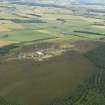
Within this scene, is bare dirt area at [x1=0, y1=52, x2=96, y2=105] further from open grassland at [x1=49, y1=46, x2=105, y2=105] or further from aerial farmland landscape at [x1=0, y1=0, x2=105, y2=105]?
open grassland at [x1=49, y1=46, x2=105, y2=105]

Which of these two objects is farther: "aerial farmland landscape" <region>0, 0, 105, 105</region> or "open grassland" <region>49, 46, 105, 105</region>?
"aerial farmland landscape" <region>0, 0, 105, 105</region>

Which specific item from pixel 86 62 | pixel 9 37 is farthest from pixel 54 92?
pixel 9 37

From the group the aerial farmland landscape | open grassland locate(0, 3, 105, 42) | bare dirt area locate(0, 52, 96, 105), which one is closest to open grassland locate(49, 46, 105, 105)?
the aerial farmland landscape

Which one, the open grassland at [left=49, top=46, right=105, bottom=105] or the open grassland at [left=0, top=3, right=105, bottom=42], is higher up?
the open grassland at [left=49, top=46, right=105, bottom=105]

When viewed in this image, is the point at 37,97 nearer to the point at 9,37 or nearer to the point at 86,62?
the point at 86,62

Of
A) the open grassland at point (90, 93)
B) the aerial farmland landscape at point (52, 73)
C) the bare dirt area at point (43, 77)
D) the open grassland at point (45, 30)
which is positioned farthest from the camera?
the open grassland at point (45, 30)

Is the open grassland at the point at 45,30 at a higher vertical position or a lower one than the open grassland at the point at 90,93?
lower

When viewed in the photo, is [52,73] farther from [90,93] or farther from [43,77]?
[90,93]

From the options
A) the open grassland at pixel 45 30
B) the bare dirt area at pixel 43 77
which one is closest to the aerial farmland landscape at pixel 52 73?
the bare dirt area at pixel 43 77

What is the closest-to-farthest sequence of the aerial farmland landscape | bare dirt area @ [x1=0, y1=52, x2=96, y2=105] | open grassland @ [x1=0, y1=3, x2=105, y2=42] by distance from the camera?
1. the aerial farmland landscape
2. bare dirt area @ [x1=0, y1=52, x2=96, y2=105]
3. open grassland @ [x1=0, y1=3, x2=105, y2=42]

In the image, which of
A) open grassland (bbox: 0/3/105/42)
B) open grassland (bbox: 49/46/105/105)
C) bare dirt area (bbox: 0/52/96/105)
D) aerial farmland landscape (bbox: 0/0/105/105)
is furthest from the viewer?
open grassland (bbox: 0/3/105/42)

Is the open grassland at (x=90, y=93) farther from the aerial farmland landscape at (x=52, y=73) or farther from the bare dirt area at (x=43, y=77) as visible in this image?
the bare dirt area at (x=43, y=77)

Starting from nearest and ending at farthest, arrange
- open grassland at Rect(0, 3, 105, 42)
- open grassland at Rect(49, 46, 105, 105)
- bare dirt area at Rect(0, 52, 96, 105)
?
1. open grassland at Rect(49, 46, 105, 105)
2. bare dirt area at Rect(0, 52, 96, 105)
3. open grassland at Rect(0, 3, 105, 42)

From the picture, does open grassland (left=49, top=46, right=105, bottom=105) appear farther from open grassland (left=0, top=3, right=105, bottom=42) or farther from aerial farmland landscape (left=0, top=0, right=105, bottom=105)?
open grassland (left=0, top=3, right=105, bottom=42)
